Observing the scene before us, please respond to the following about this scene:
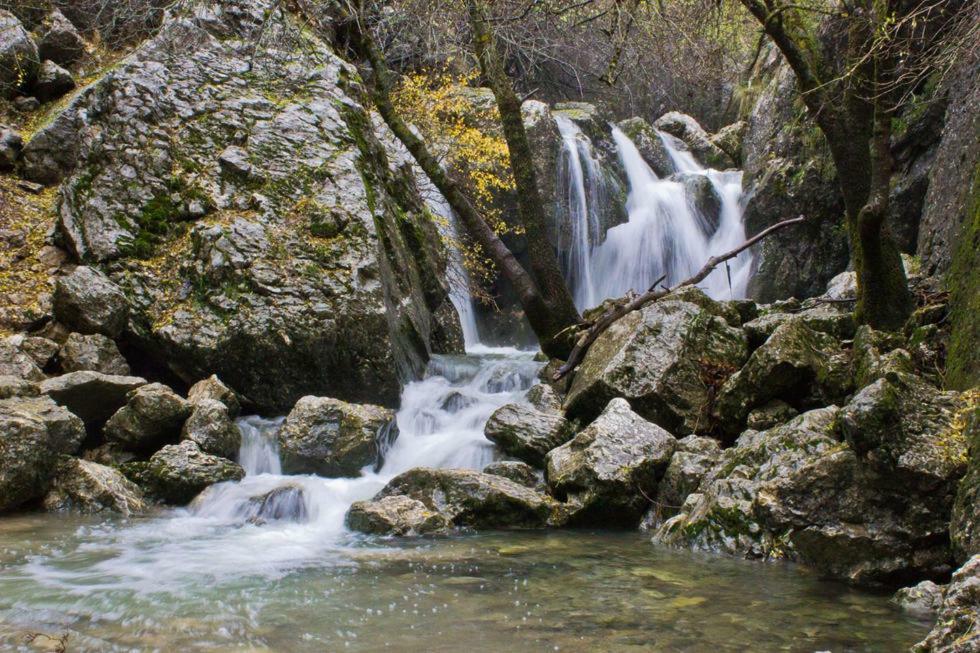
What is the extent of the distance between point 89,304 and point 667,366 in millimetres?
5840

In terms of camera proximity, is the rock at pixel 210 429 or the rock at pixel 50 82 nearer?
the rock at pixel 210 429

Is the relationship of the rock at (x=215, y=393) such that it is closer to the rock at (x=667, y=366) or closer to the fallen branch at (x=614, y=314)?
the rock at (x=667, y=366)

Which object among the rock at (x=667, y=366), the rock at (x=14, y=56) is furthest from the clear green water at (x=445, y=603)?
the rock at (x=14, y=56)

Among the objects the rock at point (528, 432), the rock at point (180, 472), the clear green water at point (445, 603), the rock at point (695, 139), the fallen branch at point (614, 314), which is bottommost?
the clear green water at point (445, 603)

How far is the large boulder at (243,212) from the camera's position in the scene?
24.3 ft

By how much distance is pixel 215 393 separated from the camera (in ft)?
22.6

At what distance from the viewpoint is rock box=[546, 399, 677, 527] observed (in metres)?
5.31

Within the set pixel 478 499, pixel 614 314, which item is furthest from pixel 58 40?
pixel 478 499

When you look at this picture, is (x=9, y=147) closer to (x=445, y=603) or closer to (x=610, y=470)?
(x=610, y=470)

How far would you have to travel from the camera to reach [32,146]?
923 cm

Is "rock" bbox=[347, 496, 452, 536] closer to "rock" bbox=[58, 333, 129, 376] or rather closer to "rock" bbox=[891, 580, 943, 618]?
"rock" bbox=[891, 580, 943, 618]

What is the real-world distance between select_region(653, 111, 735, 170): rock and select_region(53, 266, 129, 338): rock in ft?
49.0

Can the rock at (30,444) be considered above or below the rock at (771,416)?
below

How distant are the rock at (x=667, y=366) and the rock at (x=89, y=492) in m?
3.97
